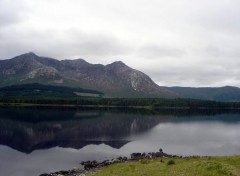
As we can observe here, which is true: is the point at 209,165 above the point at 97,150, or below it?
above

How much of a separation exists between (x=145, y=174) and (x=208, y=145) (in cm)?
7849

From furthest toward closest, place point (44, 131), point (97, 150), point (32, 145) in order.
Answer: point (44, 131)
point (32, 145)
point (97, 150)

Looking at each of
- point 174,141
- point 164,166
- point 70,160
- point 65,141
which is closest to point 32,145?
point 65,141

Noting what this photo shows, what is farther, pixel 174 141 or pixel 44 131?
pixel 44 131

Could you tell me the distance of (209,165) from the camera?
4666 centimetres

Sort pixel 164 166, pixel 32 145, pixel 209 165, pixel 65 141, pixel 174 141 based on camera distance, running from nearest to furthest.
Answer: pixel 209 165 → pixel 164 166 → pixel 32 145 → pixel 65 141 → pixel 174 141

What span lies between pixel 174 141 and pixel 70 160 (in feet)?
195

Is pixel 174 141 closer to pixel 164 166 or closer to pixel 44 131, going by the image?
pixel 44 131

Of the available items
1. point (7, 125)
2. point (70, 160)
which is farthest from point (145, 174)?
point (7, 125)

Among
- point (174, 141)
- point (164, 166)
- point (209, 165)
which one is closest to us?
point (209, 165)

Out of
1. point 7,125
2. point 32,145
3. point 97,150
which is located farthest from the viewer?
point 7,125

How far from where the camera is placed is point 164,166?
184ft

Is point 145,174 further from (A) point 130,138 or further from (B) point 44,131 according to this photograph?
(B) point 44,131

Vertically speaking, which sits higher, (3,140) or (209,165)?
(209,165)
